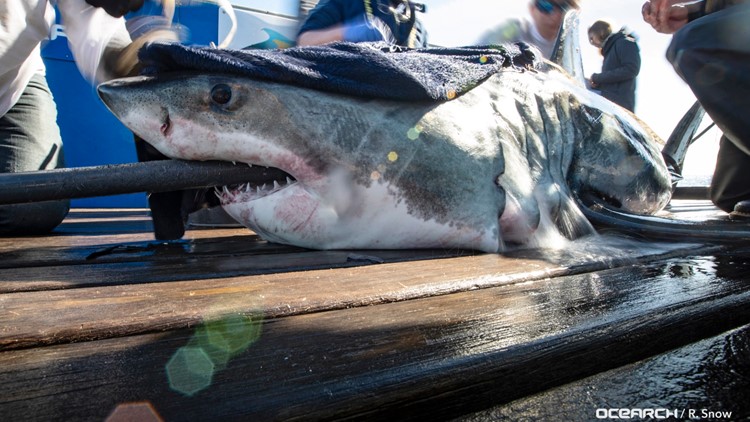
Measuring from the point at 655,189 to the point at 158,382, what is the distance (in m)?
2.64

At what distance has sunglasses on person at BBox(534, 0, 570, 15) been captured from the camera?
14.3ft

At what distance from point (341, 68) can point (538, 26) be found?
3.89m

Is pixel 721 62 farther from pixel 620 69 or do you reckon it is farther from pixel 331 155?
pixel 620 69

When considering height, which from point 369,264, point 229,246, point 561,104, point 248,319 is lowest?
point 229,246

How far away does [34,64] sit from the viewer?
8.16 feet

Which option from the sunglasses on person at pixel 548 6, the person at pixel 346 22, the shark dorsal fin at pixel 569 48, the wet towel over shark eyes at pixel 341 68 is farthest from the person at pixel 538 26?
the wet towel over shark eyes at pixel 341 68

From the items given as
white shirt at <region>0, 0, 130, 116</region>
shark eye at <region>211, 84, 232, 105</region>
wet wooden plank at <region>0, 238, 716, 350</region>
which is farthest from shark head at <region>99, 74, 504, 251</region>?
white shirt at <region>0, 0, 130, 116</region>

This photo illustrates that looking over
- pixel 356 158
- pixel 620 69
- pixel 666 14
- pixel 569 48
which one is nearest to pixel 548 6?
pixel 569 48

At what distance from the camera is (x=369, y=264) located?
132 centimetres

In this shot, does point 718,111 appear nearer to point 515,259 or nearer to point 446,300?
point 515,259

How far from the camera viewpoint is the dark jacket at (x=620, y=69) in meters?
5.23

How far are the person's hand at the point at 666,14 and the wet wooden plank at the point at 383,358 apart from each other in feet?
9.02

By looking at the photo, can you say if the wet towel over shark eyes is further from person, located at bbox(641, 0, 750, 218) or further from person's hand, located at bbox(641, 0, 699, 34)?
person's hand, located at bbox(641, 0, 699, 34)

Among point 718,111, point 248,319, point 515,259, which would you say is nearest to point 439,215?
point 515,259
